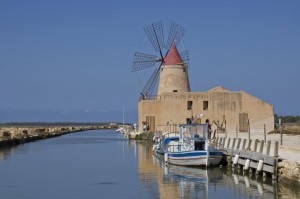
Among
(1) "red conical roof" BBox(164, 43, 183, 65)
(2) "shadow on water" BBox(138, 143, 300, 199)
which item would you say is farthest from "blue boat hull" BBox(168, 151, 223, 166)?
(1) "red conical roof" BBox(164, 43, 183, 65)

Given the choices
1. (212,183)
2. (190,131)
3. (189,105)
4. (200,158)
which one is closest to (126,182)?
(212,183)

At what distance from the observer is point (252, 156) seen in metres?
16.7

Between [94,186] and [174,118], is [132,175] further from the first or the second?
[174,118]

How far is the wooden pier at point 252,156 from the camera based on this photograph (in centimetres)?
1497

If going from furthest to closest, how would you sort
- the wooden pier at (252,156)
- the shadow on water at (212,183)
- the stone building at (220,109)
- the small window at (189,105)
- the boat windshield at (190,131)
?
the small window at (189,105), the stone building at (220,109), the boat windshield at (190,131), the wooden pier at (252,156), the shadow on water at (212,183)

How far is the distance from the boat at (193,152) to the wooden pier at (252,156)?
0.68 meters

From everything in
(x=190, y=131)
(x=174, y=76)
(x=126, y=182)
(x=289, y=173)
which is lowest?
(x=126, y=182)

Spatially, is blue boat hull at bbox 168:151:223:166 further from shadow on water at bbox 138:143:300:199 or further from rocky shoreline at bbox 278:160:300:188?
rocky shoreline at bbox 278:160:300:188

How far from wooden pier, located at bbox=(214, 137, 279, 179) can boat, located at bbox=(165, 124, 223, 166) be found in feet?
2.22

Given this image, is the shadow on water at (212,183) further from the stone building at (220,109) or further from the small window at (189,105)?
the small window at (189,105)

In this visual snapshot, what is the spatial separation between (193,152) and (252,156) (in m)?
2.97

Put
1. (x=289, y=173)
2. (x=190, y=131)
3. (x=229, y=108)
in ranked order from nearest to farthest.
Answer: (x=289, y=173) < (x=190, y=131) < (x=229, y=108)

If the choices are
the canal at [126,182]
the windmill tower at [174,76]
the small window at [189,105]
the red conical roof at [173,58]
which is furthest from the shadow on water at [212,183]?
the red conical roof at [173,58]

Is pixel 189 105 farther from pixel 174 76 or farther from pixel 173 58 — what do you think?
pixel 173 58
